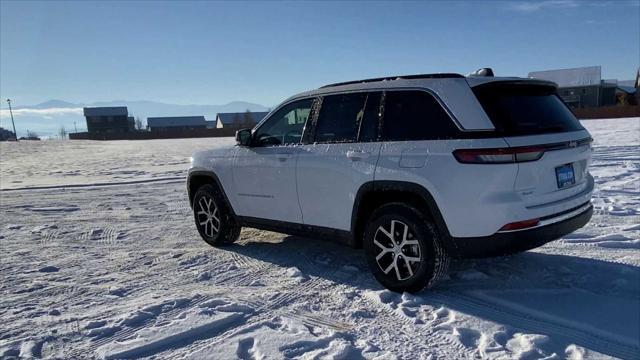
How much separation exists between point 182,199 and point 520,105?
24.0 feet

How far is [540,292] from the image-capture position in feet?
13.0

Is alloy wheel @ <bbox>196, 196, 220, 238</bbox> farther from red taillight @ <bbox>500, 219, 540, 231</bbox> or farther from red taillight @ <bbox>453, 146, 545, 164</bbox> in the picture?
red taillight @ <bbox>500, 219, 540, 231</bbox>

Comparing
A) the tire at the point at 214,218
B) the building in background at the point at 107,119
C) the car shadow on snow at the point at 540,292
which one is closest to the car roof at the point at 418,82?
the car shadow on snow at the point at 540,292

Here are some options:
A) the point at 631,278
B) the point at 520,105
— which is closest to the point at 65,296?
the point at 520,105

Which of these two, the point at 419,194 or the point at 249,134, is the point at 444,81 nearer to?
the point at 419,194

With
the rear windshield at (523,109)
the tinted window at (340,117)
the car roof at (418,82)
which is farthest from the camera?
the tinted window at (340,117)

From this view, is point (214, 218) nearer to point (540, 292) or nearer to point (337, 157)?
point (337, 157)

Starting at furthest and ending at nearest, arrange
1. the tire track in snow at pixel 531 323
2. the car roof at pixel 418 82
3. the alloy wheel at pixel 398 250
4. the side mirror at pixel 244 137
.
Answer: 1. the side mirror at pixel 244 137
2. the alloy wheel at pixel 398 250
3. the car roof at pixel 418 82
4. the tire track in snow at pixel 531 323

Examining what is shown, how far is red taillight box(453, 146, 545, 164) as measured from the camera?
11.2 feet

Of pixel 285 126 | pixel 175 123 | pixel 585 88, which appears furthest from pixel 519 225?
pixel 175 123

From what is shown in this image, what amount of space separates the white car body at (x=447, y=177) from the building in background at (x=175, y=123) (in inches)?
3735

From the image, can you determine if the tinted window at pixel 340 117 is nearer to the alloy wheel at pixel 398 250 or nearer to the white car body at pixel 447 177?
the white car body at pixel 447 177

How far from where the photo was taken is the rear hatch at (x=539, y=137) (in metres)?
3.50

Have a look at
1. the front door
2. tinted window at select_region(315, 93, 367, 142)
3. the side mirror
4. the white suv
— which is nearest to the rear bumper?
the white suv
